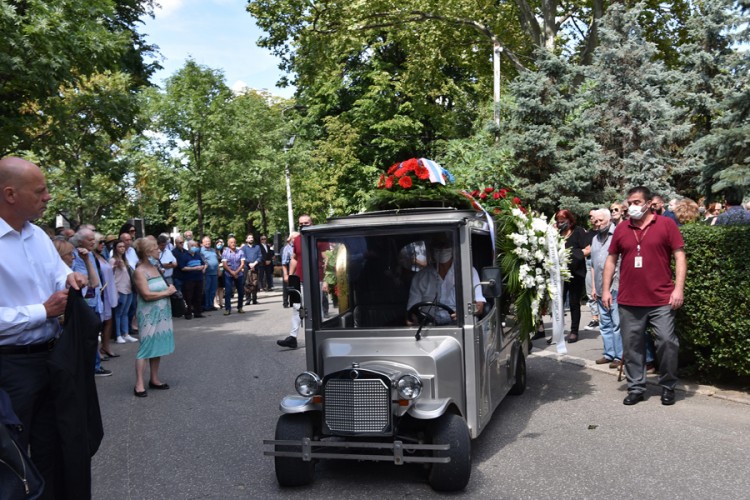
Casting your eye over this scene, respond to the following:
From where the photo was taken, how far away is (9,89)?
1232 cm

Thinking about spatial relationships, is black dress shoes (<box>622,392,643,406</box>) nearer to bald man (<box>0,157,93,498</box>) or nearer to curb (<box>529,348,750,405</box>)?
curb (<box>529,348,750,405</box>)

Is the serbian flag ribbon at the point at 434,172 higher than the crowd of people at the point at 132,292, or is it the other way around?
the serbian flag ribbon at the point at 434,172

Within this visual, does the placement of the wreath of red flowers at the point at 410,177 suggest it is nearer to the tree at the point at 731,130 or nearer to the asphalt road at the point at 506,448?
the asphalt road at the point at 506,448

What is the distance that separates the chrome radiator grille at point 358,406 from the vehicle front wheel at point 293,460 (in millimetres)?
227

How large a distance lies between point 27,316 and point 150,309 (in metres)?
5.32

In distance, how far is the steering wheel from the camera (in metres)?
5.89

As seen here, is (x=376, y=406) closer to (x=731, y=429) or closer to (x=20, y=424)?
(x=20, y=424)

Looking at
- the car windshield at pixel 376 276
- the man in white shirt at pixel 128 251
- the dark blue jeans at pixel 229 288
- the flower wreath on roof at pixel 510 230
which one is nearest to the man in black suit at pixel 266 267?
the dark blue jeans at pixel 229 288

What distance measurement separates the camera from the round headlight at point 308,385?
5.55m

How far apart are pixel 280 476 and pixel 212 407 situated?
314cm

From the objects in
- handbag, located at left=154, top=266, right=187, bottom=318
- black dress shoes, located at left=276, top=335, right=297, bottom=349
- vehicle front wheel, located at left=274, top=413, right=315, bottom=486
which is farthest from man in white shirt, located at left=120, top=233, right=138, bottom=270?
vehicle front wheel, located at left=274, top=413, right=315, bottom=486

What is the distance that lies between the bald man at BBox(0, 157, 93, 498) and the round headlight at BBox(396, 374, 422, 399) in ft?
7.54

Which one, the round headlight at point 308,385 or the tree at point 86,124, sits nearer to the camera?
the round headlight at point 308,385

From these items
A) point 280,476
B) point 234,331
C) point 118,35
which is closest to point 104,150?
point 118,35
